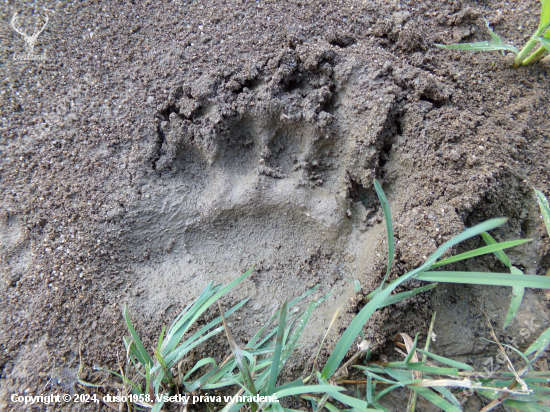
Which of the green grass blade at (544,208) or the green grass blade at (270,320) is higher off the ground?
the green grass blade at (544,208)

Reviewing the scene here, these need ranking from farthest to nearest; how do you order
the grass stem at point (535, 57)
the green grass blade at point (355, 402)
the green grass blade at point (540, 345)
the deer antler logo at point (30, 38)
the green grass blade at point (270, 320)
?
the deer antler logo at point (30, 38) < the grass stem at point (535, 57) < the green grass blade at point (270, 320) < the green grass blade at point (540, 345) < the green grass blade at point (355, 402)

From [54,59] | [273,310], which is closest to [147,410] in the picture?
[273,310]

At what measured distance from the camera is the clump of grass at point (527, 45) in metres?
1.00

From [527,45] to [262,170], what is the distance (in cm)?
97

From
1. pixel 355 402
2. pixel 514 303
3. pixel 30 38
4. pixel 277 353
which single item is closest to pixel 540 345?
pixel 514 303

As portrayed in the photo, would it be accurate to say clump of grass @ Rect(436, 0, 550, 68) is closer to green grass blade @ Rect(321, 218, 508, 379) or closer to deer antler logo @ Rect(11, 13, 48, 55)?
green grass blade @ Rect(321, 218, 508, 379)

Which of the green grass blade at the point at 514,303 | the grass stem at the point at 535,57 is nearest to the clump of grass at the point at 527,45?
the grass stem at the point at 535,57

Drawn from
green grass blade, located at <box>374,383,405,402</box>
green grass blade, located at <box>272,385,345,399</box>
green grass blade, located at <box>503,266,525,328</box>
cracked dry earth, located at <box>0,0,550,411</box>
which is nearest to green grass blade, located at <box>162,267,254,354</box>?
cracked dry earth, located at <box>0,0,550,411</box>

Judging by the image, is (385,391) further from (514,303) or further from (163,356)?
(163,356)

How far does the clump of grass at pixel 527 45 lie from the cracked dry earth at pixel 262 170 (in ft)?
0.15

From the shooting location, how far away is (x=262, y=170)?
1165 millimetres

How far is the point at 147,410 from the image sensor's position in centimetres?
93

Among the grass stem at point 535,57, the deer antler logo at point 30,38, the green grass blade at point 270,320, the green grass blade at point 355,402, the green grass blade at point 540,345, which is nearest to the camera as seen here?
the green grass blade at point 355,402

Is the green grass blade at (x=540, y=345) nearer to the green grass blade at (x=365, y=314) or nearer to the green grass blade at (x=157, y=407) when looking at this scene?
the green grass blade at (x=365, y=314)
